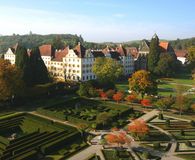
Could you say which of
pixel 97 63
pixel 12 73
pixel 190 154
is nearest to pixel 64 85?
pixel 97 63

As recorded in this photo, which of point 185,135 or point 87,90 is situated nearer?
point 185,135

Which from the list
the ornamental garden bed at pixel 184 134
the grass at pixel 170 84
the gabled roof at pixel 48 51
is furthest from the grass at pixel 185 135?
the gabled roof at pixel 48 51

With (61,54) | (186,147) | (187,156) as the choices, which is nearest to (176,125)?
(186,147)

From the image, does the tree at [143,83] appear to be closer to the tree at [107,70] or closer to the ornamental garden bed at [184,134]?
the tree at [107,70]

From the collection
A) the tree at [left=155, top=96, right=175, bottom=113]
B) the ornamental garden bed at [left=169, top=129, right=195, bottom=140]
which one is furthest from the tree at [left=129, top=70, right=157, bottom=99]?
the ornamental garden bed at [left=169, top=129, right=195, bottom=140]

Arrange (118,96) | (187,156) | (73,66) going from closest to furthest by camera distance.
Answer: (187,156)
(118,96)
(73,66)

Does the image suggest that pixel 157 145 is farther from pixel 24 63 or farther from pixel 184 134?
pixel 24 63

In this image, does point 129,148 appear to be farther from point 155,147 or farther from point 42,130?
point 42,130
